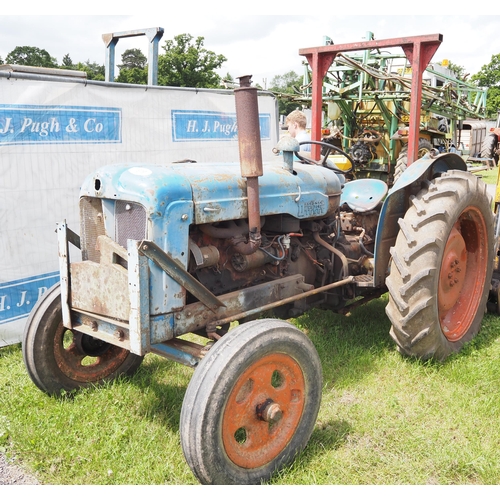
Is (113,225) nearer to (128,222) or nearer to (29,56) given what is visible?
(128,222)

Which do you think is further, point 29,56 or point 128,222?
point 29,56

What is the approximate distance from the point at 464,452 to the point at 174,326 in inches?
65.2

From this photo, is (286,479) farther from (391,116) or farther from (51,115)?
(391,116)

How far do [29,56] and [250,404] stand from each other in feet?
182

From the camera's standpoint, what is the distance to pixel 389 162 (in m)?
10.9

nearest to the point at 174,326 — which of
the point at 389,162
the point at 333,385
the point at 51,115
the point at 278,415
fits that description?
the point at 278,415

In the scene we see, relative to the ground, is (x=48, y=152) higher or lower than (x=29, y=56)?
lower

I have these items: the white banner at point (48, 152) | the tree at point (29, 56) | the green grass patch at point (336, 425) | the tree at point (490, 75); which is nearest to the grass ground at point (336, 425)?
the green grass patch at point (336, 425)

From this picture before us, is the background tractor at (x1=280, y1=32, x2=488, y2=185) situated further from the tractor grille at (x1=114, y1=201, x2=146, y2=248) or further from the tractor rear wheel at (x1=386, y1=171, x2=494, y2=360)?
the tractor grille at (x1=114, y1=201, x2=146, y2=248)

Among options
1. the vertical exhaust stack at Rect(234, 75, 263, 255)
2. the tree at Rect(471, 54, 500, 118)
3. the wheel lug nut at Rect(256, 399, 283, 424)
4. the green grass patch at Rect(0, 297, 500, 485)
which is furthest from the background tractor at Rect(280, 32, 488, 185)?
the tree at Rect(471, 54, 500, 118)

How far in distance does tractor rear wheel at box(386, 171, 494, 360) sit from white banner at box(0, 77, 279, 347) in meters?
1.98

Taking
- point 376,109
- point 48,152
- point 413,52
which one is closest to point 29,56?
point 376,109

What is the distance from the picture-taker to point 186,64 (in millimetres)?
38750

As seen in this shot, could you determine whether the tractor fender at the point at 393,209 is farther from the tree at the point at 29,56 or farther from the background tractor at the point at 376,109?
the tree at the point at 29,56
